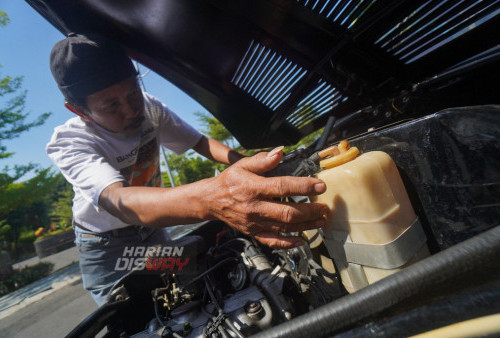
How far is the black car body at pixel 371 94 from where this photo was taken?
0.55 m

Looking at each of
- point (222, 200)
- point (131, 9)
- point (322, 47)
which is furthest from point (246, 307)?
point (131, 9)

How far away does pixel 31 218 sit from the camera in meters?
26.7

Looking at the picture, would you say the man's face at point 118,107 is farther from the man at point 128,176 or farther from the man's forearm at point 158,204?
the man's forearm at point 158,204

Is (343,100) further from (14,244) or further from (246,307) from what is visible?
(14,244)

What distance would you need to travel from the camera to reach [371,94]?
4.96ft

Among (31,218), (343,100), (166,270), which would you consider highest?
(31,218)

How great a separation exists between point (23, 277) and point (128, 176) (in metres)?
12.9

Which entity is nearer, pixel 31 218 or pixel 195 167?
pixel 195 167

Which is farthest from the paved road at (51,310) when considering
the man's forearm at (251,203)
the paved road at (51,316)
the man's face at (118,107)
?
the man's forearm at (251,203)

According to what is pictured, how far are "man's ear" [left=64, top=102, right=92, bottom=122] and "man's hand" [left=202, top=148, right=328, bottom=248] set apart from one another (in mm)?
1632

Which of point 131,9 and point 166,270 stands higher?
point 131,9

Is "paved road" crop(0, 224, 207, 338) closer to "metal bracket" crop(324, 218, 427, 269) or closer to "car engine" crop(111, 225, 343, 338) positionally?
"car engine" crop(111, 225, 343, 338)

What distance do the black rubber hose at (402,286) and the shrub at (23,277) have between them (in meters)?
14.4

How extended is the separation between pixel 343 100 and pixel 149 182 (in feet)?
6.63
